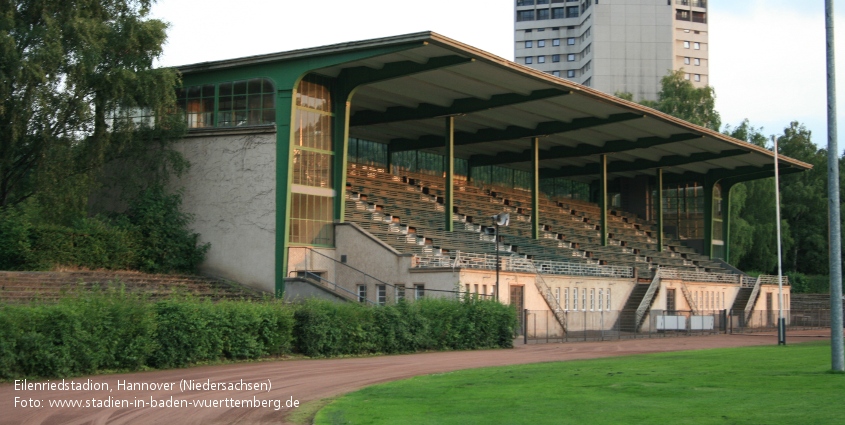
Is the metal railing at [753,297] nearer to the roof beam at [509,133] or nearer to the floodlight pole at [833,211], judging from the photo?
the roof beam at [509,133]

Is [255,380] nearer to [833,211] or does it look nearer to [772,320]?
[833,211]

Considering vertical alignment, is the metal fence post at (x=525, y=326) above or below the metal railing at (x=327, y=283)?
below

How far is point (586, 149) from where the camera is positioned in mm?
67438

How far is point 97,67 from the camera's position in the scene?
41.1 meters

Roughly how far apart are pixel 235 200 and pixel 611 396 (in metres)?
28.3

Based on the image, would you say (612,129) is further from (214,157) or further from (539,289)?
(214,157)

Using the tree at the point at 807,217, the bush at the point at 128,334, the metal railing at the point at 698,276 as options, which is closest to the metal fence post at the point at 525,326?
the bush at the point at 128,334

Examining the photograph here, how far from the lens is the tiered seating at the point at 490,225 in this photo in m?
50.2

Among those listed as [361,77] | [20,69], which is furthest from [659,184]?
[20,69]

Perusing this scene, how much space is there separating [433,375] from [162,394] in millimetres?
7799

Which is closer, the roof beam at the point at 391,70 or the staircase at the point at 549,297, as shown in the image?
the roof beam at the point at 391,70

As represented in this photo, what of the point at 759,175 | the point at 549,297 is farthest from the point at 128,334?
the point at 759,175

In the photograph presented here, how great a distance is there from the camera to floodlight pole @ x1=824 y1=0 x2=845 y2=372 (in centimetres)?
2230

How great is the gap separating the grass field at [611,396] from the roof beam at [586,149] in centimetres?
3889
